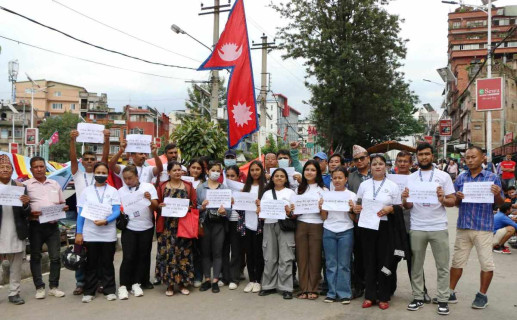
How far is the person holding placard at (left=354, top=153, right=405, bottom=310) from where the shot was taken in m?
5.72

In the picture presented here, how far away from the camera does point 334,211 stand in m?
6.02

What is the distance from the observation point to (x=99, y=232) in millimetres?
6266

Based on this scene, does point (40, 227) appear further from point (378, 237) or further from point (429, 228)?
point (429, 228)

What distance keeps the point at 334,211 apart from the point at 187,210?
1.98 m

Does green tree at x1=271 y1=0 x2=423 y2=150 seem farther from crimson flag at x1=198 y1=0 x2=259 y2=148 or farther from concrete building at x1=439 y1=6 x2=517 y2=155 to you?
concrete building at x1=439 y1=6 x2=517 y2=155

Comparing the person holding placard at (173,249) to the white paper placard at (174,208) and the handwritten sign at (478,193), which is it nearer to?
the white paper placard at (174,208)

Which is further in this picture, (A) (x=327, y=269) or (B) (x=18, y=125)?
(B) (x=18, y=125)

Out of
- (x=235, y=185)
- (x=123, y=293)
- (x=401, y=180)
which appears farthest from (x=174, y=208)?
(x=401, y=180)

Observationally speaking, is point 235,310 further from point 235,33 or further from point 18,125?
point 18,125

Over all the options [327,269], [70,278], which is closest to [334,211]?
[327,269]

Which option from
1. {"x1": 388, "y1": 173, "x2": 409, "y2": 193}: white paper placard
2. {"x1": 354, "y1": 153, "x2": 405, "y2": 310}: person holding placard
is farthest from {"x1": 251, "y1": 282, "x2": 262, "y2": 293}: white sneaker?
{"x1": 388, "y1": 173, "x2": 409, "y2": 193}: white paper placard

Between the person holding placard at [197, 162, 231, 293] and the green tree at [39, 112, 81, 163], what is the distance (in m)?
60.8

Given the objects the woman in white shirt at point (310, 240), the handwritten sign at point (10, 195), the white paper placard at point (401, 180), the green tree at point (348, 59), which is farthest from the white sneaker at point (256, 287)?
the green tree at point (348, 59)

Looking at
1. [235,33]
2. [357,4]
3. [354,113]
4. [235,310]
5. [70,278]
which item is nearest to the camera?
[235,310]
